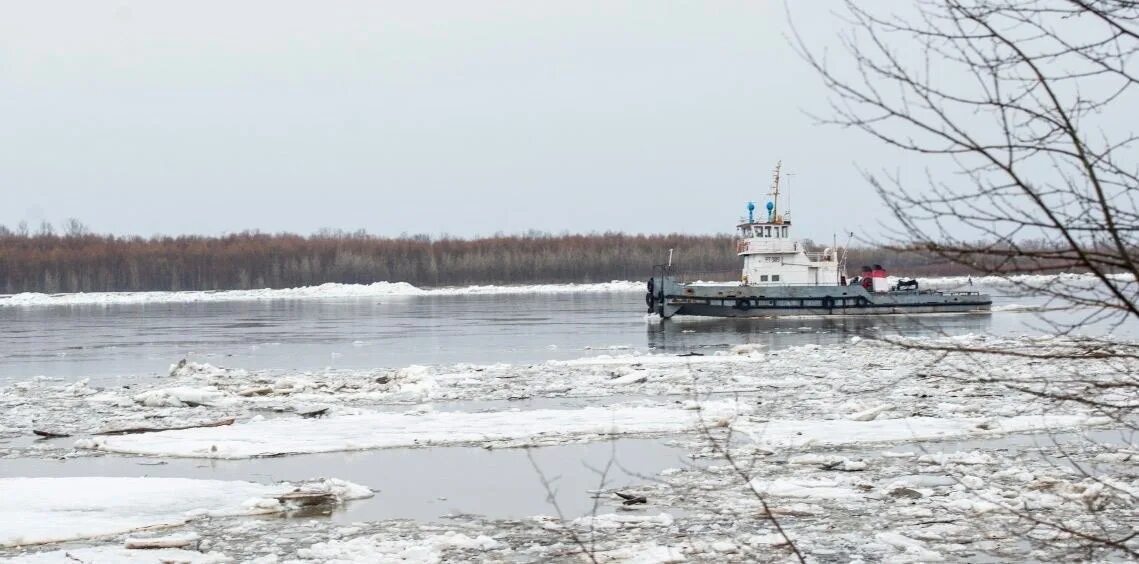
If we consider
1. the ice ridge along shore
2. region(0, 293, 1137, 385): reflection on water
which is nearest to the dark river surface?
region(0, 293, 1137, 385): reflection on water

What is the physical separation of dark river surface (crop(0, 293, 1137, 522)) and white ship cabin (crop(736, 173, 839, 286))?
1870 millimetres

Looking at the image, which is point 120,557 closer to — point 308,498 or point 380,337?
point 308,498

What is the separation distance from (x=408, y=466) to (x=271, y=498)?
1.98 metres

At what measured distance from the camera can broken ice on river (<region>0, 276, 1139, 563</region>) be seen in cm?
698

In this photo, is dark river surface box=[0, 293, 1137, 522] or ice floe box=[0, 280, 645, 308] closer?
dark river surface box=[0, 293, 1137, 522]

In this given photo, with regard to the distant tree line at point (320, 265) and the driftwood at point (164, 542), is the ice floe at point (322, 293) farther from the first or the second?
the driftwood at point (164, 542)

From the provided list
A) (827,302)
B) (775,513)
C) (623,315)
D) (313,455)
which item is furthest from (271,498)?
(623,315)

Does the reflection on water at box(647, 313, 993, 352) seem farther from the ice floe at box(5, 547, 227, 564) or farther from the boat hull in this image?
the ice floe at box(5, 547, 227, 564)

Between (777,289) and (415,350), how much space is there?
56.2ft

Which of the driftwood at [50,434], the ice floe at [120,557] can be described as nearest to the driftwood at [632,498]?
the ice floe at [120,557]

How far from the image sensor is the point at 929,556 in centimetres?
663

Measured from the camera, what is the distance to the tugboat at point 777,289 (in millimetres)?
40344

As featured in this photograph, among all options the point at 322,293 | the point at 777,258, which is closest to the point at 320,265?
the point at 322,293

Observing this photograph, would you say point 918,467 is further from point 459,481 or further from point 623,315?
point 623,315
